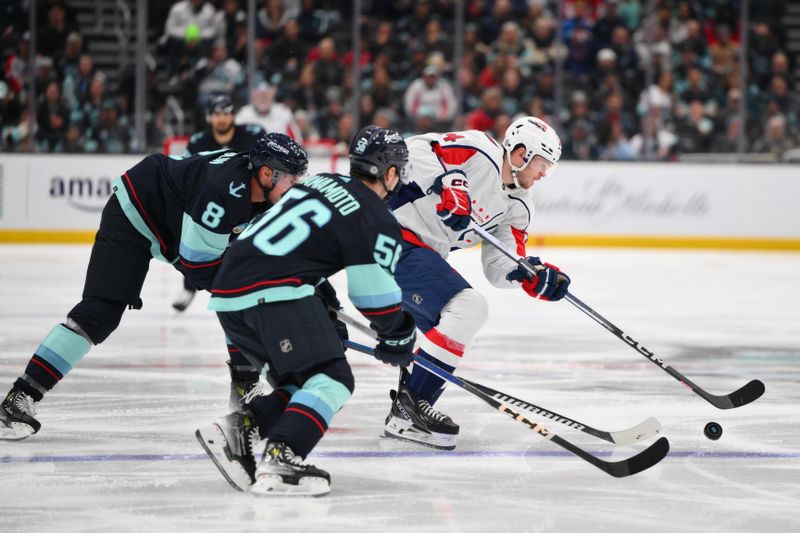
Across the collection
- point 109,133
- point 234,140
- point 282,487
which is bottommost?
point 109,133

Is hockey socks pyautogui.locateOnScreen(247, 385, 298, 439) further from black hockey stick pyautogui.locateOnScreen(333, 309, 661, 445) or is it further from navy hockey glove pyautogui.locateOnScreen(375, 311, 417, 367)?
black hockey stick pyautogui.locateOnScreen(333, 309, 661, 445)

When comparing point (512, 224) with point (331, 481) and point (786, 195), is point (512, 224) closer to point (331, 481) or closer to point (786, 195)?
point (331, 481)

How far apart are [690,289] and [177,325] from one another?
3.77 m

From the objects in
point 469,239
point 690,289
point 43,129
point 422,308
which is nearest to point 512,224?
point 469,239

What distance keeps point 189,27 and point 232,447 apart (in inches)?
337

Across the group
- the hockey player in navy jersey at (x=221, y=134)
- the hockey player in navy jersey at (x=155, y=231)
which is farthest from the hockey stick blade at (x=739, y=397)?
the hockey player in navy jersey at (x=221, y=134)

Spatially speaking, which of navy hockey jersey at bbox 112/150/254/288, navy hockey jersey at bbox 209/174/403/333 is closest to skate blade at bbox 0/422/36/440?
navy hockey jersey at bbox 112/150/254/288

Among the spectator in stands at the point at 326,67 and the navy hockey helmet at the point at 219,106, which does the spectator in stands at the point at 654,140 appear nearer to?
the spectator in stands at the point at 326,67

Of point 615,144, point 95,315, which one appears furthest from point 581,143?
point 95,315

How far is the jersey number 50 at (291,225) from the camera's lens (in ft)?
9.88

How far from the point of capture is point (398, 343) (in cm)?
317

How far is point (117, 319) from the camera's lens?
3.80 metres

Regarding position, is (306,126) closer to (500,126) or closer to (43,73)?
(500,126)

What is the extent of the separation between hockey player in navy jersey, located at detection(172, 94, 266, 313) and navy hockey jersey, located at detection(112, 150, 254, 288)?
2671mm
